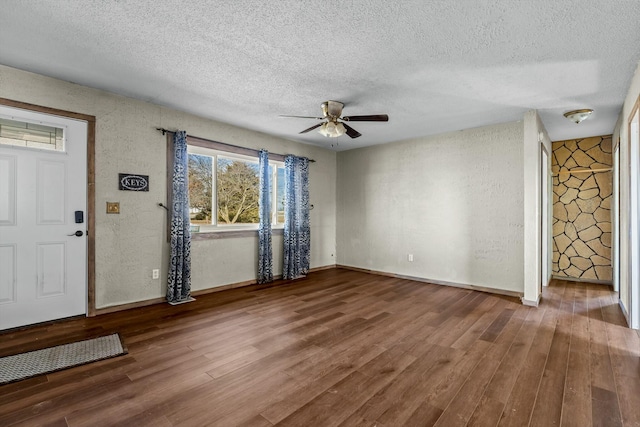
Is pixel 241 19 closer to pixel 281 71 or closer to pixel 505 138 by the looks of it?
pixel 281 71

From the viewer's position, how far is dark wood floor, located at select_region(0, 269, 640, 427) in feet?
5.87

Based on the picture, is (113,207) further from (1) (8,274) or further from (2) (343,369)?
(2) (343,369)

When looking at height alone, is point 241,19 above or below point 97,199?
above

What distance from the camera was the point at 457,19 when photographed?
217 centimetres

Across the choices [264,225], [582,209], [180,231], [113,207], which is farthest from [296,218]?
[582,209]

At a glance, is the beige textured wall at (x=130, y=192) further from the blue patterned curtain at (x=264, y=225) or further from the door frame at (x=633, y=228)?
the door frame at (x=633, y=228)

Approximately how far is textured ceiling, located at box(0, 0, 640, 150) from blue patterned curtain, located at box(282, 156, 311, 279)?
1734 mm

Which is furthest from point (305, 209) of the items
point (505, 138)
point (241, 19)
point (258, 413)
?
point (258, 413)

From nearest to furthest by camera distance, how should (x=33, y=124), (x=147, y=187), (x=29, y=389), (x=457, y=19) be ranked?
(x=29, y=389) → (x=457, y=19) → (x=33, y=124) → (x=147, y=187)

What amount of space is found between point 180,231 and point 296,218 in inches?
84.8

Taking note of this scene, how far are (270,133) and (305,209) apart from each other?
60.6 inches

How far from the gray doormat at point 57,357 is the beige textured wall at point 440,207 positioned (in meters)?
4.53

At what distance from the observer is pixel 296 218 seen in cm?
567

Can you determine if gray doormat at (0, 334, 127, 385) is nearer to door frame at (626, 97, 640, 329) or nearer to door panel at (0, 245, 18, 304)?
door panel at (0, 245, 18, 304)
